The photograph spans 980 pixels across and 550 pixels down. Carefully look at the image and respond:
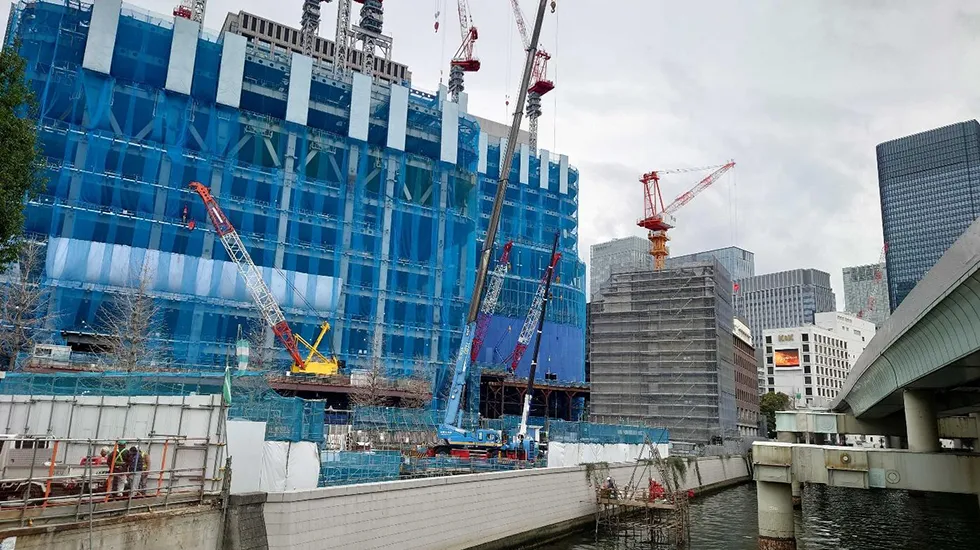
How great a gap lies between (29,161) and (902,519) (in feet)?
162

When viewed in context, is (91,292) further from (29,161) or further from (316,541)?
(316,541)

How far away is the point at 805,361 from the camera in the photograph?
510 feet

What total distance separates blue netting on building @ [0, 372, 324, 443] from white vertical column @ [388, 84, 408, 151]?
1950 inches

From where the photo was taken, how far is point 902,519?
140ft

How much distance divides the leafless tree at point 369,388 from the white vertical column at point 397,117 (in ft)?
79.5

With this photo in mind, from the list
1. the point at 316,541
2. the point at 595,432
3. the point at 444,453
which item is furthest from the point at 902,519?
the point at 316,541

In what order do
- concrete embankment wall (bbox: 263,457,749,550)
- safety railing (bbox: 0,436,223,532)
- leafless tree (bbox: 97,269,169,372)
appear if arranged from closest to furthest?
safety railing (bbox: 0,436,223,532), concrete embankment wall (bbox: 263,457,749,550), leafless tree (bbox: 97,269,169,372)

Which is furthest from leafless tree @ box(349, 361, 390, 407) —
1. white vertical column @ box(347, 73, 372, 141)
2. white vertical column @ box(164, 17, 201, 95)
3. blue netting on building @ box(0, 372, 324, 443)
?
blue netting on building @ box(0, 372, 324, 443)

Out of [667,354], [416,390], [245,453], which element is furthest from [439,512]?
[667,354]

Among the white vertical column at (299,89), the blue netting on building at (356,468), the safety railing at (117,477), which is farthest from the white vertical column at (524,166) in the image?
the safety railing at (117,477)

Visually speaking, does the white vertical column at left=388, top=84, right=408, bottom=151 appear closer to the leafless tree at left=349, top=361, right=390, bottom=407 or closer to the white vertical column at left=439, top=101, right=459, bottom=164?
the white vertical column at left=439, top=101, right=459, bottom=164

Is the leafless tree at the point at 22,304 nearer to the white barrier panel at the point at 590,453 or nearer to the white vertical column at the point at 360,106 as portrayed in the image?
the white vertical column at the point at 360,106

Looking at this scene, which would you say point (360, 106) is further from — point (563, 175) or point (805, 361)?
point (805, 361)

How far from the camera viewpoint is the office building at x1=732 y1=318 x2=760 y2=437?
101m
